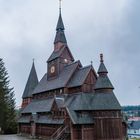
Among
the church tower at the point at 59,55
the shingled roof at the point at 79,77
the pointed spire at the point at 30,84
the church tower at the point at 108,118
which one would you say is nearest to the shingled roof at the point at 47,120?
the church tower at the point at 108,118

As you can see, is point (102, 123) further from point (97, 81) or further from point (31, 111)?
point (31, 111)

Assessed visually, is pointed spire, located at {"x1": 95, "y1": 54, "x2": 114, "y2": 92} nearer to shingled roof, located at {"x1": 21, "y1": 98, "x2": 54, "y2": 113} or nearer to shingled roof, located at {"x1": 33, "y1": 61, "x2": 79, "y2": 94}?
shingled roof, located at {"x1": 33, "y1": 61, "x2": 79, "y2": 94}

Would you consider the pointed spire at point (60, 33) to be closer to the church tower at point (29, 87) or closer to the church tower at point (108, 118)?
the church tower at point (29, 87)

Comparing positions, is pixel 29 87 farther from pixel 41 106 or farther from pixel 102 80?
pixel 102 80

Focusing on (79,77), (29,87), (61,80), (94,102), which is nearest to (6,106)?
(29,87)

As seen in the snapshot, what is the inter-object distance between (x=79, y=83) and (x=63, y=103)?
154 inches

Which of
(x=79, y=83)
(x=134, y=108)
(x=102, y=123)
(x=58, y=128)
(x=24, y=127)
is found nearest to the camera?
(x=102, y=123)

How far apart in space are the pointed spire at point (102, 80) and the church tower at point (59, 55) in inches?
459

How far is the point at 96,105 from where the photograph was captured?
35.0 metres

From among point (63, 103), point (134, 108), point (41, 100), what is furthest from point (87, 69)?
point (134, 108)

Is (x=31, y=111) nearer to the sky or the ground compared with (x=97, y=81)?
nearer to the ground

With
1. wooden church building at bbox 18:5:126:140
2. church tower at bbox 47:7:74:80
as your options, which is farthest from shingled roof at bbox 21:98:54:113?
church tower at bbox 47:7:74:80

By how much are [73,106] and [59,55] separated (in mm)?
14095

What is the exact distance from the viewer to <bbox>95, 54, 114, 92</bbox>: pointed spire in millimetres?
36094
